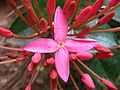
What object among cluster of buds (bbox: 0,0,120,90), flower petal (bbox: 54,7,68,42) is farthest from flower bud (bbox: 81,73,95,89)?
flower petal (bbox: 54,7,68,42)

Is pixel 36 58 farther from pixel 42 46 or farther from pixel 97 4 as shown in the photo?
pixel 97 4

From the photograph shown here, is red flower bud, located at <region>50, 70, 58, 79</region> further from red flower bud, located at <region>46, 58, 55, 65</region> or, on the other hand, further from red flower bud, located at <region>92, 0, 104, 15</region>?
red flower bud, located at <region>92, 0, 104, 15</region>

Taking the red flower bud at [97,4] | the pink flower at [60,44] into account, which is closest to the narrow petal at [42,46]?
the pink flower at [60,44]

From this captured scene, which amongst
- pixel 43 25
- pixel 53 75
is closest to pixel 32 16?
pixel 43 25

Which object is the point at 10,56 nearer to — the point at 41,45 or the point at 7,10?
the point at 41,45

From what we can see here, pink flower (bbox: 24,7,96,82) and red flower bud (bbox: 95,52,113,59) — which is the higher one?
pink flower (bbox: 24,7,96,82)

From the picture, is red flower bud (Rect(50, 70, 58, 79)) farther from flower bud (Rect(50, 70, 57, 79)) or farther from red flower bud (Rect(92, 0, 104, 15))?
red flower bud (Rect(92, 0, 104, 15))

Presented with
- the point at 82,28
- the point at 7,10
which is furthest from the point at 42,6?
the point at 7,10

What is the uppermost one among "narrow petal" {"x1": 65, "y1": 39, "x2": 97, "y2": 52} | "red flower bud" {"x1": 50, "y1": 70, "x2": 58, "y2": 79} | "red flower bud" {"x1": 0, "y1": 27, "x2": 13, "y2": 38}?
"red flower bud" {"x1": 0, "y1": 27, "x2": 13, "y2": 38}
